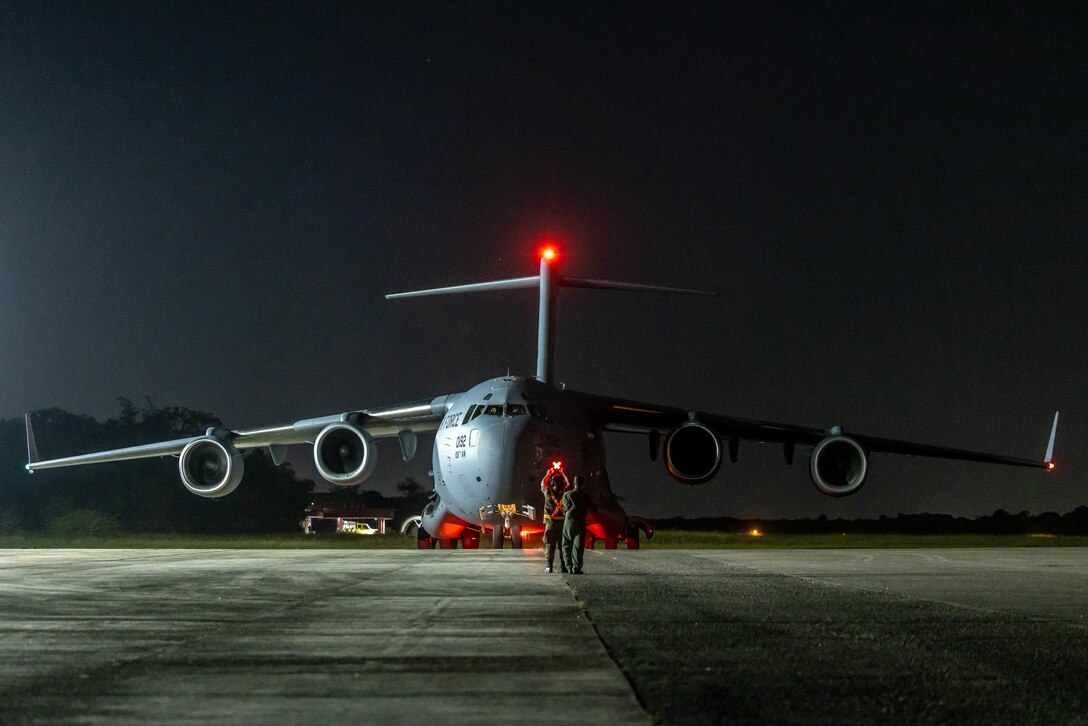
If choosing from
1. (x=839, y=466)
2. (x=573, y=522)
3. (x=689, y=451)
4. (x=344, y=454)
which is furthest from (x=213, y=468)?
(x=573, y=522)

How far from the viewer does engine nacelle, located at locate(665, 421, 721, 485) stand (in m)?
25.3

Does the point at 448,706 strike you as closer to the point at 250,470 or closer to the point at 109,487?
the point at 109,487

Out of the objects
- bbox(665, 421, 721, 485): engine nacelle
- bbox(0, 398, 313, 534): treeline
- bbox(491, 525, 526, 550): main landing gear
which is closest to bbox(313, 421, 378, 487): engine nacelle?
bbox(491, 525, 526, 550): main landing gear

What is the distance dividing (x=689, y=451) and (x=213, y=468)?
1097 cm

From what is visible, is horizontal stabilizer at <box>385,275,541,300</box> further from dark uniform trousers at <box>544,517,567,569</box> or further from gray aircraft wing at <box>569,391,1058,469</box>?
dark uniform trousers at <box>544,517,567,569</box>

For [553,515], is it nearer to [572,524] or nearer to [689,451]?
Answer: [572,524]

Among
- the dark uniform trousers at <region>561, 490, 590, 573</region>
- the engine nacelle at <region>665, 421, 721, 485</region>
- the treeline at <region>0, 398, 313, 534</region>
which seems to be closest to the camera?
the dark uniform trousers at <region>561, 490, 590, 573</region>

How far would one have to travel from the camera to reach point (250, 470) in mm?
63344

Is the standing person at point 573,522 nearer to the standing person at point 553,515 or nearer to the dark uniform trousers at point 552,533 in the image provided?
the dark uniform trousers at point 552,533

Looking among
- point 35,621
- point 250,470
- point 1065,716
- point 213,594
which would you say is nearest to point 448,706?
point 1065,716

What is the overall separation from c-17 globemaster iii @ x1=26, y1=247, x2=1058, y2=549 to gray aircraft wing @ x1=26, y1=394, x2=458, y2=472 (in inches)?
1.2

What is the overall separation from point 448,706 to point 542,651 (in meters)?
1.63

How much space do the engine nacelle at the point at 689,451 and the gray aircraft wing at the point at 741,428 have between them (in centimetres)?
53

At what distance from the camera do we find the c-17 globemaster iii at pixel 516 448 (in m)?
22.6
